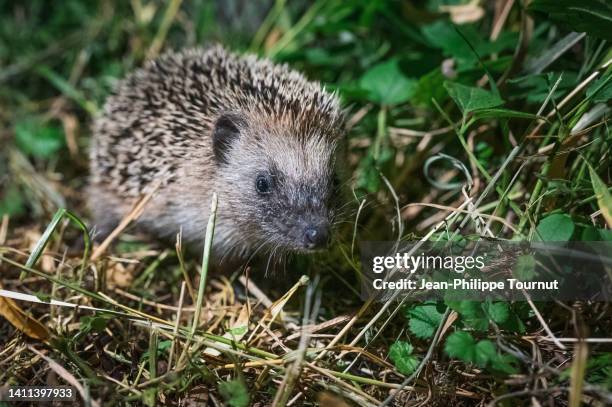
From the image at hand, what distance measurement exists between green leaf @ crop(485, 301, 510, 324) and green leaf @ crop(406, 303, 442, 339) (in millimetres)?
247

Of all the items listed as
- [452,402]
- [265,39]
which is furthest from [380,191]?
[265,39]

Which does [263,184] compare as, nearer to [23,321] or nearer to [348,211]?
[348,211]

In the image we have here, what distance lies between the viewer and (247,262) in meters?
3.31

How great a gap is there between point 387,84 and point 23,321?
2.65m

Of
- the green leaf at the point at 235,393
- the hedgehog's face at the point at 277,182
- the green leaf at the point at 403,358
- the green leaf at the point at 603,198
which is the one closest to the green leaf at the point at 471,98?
the green leaf at the point at 603,198

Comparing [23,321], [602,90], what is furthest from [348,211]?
[23,321]

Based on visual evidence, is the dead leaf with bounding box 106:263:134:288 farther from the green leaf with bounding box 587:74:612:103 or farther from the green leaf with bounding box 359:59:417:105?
the green leaf with bounding box 587:74:612:103

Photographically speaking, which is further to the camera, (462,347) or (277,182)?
(277,182)

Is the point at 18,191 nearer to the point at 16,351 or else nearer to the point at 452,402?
the point at 16,351

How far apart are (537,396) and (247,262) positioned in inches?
69.7

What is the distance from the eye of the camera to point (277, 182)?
3010mm

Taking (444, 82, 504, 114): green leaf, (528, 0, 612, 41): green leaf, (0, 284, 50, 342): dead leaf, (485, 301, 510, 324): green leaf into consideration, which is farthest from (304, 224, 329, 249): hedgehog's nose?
(528, 0, 612, 41): green leaf

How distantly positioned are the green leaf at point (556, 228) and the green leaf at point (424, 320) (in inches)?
23.6

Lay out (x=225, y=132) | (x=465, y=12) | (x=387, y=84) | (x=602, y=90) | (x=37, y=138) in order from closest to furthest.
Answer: (x=602, y=90) → (x=225, y=132) → (x=387, y=84) → (x=465, y=12) → (x=37, y=138)
